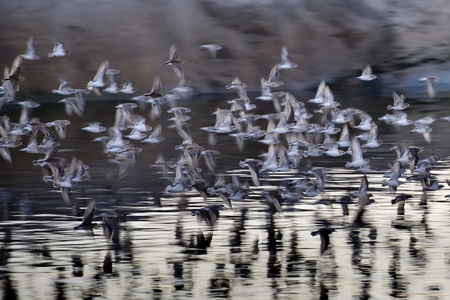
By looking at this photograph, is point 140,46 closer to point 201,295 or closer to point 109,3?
point 109,3

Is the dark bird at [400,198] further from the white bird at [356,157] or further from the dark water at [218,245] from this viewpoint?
the white bird at [356,157]

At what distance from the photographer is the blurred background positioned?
61.4 meters

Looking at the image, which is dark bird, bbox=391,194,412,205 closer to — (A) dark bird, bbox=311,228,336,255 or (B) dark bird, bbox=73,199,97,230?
(A) dark bird, bbox=311,228,336,255

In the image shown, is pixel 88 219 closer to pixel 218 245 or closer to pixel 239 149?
pixel 218 245

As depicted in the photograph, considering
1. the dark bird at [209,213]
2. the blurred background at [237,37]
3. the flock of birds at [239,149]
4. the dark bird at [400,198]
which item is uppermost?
the dark bird at [209,213]

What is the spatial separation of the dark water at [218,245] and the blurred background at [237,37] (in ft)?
116

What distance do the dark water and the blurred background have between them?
116 ft

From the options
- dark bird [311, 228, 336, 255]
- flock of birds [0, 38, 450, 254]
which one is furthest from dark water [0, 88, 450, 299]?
flock of birds [0, 38, 450, 254]

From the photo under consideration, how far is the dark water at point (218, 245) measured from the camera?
15.2 metres

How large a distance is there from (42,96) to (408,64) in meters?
19.2

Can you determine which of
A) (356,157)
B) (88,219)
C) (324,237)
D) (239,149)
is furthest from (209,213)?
(239,149)

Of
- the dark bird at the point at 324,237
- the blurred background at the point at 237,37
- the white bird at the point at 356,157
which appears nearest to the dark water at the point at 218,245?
the dark bird at the point at 324,237

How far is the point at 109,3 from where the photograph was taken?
63562 mm

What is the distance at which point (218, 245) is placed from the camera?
17797mm
